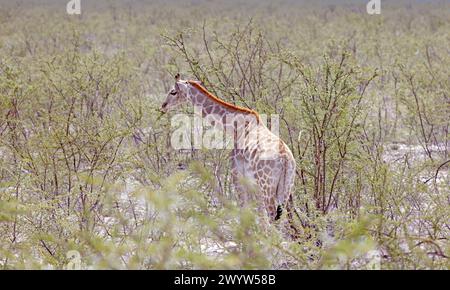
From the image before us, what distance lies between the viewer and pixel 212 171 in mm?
6453

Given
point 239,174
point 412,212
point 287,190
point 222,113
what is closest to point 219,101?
point 222,113

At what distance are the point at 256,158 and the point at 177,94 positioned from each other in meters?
1.22

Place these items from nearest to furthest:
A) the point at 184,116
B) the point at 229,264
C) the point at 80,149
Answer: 1. the point at 229,264
2. the point at 80,149
3. the point at 184,116

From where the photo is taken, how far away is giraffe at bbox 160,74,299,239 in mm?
4914

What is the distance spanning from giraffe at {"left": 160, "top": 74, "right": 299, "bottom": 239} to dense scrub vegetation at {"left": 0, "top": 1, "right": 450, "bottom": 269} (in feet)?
0.80

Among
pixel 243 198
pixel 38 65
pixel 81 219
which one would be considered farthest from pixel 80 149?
pixel 38 65

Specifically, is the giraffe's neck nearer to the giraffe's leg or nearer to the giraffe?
the giraffe

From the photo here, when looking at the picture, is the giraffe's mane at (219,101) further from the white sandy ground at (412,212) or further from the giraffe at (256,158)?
the white sandy ground at (412,212)

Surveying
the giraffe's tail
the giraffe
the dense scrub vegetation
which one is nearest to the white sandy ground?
the dense scrub vegetation

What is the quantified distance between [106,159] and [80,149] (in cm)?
30

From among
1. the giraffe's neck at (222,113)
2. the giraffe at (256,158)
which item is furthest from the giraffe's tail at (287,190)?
the giraffe's neck at (222,113)

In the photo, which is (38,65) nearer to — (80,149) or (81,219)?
(80,149)

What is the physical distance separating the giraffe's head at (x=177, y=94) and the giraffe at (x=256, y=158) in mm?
12

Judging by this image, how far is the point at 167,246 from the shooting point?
11.1 feet
